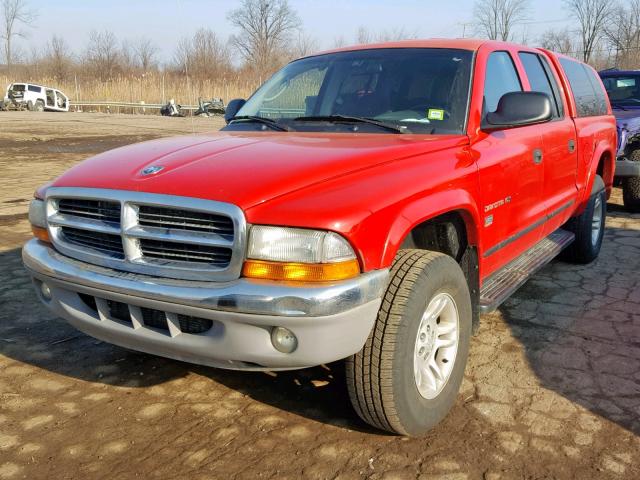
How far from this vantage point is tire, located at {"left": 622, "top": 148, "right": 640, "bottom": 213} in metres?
7.36

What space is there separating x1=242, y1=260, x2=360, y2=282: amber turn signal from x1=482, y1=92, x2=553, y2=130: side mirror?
1.54 metres

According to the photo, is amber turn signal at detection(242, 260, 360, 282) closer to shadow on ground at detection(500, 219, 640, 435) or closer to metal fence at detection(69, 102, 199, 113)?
shadow on ground at detection(500, 219, 640, 435)

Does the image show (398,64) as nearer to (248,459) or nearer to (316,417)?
(316,417)

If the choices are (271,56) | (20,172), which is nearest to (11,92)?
(271,56)

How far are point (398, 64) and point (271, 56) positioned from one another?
172ft

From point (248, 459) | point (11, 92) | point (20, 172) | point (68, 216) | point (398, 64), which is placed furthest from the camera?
point (11, 92)

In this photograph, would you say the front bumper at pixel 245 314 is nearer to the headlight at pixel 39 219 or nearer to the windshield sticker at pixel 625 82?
the headlight at pixel 39 219

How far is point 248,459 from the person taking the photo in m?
2.58

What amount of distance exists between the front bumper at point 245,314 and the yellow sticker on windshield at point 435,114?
1288mm

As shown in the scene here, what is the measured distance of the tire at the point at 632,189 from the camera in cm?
736

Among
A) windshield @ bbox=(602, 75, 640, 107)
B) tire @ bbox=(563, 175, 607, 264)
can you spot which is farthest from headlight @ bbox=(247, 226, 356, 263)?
windshield @ bbox=(602, 75, 640, 107)

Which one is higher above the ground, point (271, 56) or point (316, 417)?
point (271, 56)

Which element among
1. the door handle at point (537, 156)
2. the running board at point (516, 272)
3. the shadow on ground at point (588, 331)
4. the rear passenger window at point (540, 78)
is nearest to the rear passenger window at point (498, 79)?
the rear passenger window at point (540, 78)

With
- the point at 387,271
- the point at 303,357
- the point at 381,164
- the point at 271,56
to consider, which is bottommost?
the point at 303,357
